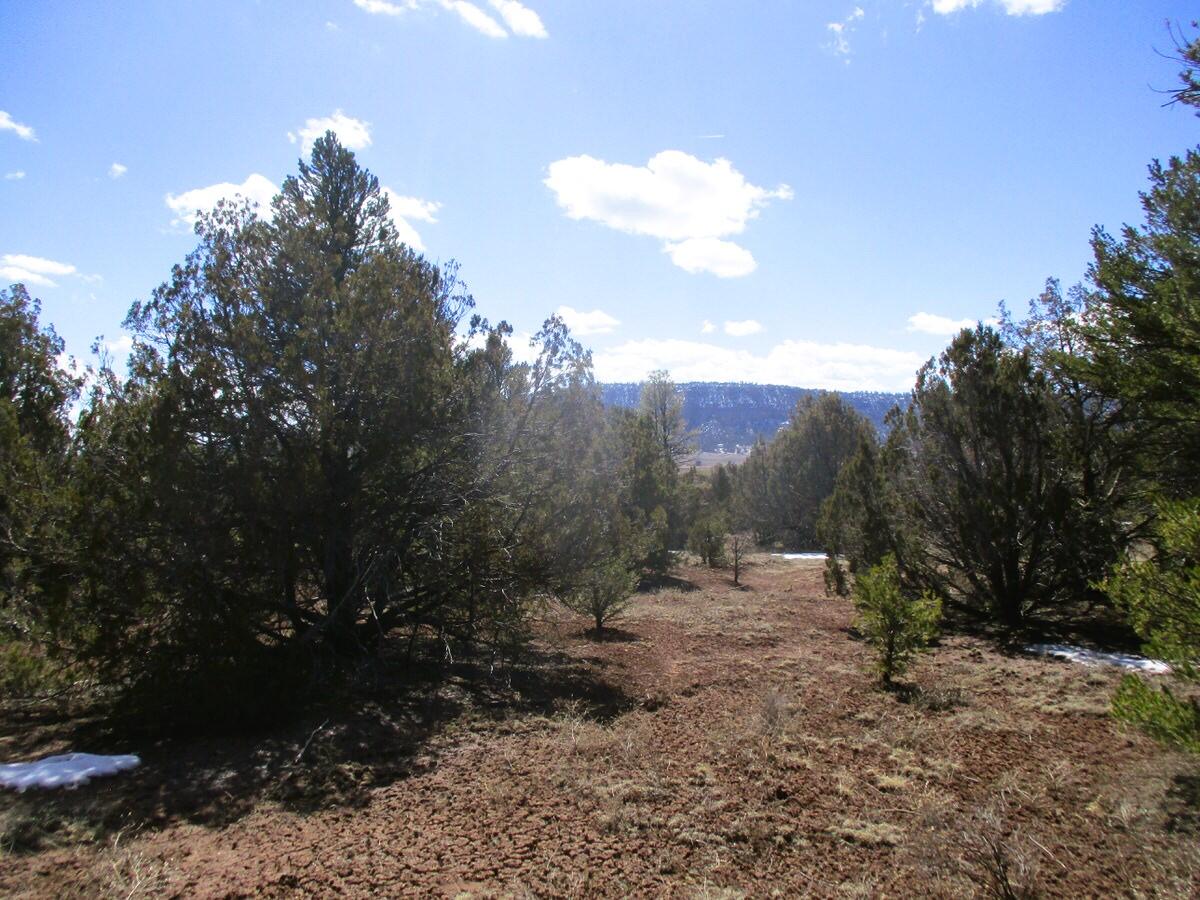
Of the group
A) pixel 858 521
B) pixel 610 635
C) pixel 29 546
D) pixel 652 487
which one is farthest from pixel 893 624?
pixel 652 487

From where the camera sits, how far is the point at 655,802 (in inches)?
169

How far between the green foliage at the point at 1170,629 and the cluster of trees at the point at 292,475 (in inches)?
224

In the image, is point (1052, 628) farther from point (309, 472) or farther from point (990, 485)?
point (309, 472)

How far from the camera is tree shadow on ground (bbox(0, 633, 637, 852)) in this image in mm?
4242

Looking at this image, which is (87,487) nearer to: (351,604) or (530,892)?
(351,604)

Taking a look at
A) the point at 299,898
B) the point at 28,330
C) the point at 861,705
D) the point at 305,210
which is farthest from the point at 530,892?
the point at 28,330

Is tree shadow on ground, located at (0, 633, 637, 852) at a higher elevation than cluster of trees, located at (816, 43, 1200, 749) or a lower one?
lower

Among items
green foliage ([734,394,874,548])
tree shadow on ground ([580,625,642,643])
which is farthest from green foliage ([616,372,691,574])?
green foliage ([734,394,874,548])

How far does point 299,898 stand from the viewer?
10.7 feet

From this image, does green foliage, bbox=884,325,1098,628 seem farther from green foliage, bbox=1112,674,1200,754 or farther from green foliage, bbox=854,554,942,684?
green foliage, bbox=1112,674,1200,754

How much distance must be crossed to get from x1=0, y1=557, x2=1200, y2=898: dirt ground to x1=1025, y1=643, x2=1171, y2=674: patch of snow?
610 mm

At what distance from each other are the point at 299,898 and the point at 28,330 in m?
9.74

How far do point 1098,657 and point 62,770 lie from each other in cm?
1110

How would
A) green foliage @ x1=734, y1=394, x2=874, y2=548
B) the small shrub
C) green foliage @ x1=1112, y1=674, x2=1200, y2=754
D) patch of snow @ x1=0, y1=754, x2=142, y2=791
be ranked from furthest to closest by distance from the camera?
green foliage @ x1=734, y1=394, x2=874, y2=548 < patch of snow @ x1=0, y1=754, x2=142, y2=791 < green foliage @ x1=1112, y1=674, x2=1200, y2=754 < the small shrub
